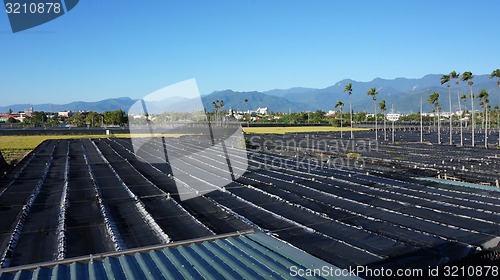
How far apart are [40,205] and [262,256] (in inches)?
315

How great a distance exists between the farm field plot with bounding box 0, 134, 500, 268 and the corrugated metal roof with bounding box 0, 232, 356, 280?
1.14m

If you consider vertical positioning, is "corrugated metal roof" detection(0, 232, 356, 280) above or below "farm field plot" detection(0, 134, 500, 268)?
above

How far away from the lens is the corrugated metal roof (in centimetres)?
489

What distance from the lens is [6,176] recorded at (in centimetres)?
1577

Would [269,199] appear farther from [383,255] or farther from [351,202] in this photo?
[383,255]

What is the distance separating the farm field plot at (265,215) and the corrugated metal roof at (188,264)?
1141 mm

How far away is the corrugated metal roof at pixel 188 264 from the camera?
16.0ft

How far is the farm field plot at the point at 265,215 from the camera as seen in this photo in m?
7.02

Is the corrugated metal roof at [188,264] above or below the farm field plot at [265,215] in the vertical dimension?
above

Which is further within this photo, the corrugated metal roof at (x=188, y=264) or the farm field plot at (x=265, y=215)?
the farm field plot at (x=265, y=215)

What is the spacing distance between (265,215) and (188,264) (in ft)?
13.8

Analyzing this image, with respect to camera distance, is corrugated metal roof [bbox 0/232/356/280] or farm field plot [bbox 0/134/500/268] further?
farm field plot [bbox 0/134/500/268]

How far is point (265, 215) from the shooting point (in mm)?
9289

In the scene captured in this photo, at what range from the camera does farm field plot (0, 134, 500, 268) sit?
7.02m
